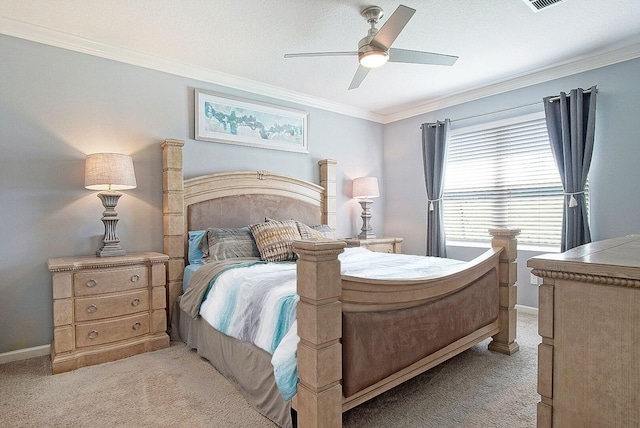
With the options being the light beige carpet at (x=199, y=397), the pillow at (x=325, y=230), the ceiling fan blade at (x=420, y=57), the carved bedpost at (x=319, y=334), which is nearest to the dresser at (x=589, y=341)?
the carved bedpost at (x=319, y=334)

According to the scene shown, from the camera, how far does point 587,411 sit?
80cm

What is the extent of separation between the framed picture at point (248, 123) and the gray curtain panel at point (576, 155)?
2651 mm

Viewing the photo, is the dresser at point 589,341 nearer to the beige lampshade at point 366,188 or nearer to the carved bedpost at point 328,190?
the carved bedpost at point 328,190

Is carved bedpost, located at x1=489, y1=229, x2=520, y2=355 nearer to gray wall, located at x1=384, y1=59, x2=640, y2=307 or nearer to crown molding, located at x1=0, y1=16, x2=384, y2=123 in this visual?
gray wall, located at x1=384, y1=59, x2=640, y2=307

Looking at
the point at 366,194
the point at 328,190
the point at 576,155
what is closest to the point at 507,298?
the point at 576,155

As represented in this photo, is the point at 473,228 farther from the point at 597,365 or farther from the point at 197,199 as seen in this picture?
the point at 597,365

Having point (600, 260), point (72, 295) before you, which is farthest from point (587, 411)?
point (72, 295)

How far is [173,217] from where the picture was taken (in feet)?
10.1

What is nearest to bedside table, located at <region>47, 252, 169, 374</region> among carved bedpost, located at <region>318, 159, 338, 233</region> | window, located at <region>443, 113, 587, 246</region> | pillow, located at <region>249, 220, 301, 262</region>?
pillow, located at <region>249, 220, 301, 262</region>

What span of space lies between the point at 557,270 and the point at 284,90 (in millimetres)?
3603

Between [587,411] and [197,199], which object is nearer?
[587,411]

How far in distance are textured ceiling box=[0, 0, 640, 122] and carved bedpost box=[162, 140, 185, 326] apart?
2.84ft

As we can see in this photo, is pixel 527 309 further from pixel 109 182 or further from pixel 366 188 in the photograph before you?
pixel 109 182

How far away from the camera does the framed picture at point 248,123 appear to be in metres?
3.44
